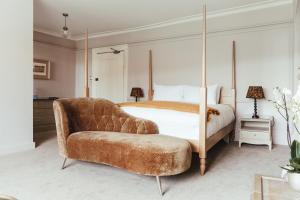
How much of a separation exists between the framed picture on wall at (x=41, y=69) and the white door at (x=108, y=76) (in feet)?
3.72

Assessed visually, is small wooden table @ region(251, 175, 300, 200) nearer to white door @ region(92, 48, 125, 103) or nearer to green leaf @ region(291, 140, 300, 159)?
green leaf @ region(291, 140, 300, 159)

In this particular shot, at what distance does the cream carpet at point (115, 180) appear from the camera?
1.97 m

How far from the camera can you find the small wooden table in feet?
3.51

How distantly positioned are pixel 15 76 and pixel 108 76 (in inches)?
110

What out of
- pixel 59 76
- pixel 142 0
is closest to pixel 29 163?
pixel 142 0

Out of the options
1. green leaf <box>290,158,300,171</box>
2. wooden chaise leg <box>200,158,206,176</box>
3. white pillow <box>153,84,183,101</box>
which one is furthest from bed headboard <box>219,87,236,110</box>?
A: green leaf <box>290,158,300,171</box>

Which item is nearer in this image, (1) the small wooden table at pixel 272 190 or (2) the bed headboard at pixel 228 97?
(1) the small wooden table at pixel 272 190

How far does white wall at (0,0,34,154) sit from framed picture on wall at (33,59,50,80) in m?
2.04

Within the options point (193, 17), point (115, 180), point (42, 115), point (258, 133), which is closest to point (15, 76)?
point (42, 115)

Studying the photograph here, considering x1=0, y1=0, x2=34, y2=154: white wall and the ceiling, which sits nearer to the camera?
x1=0, y1=0, x2=34, y2=154: white wall

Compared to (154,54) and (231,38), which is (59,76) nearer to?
(154,54)

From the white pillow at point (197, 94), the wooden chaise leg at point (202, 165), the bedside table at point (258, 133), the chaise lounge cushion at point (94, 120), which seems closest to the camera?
the wooden chaise leg at point (202, 165)

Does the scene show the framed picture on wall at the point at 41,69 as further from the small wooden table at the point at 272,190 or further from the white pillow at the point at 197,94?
the small wooden table at the point at 272,190

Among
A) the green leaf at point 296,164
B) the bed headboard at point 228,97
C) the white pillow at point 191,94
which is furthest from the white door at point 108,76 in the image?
the green leaf at point 296,164
